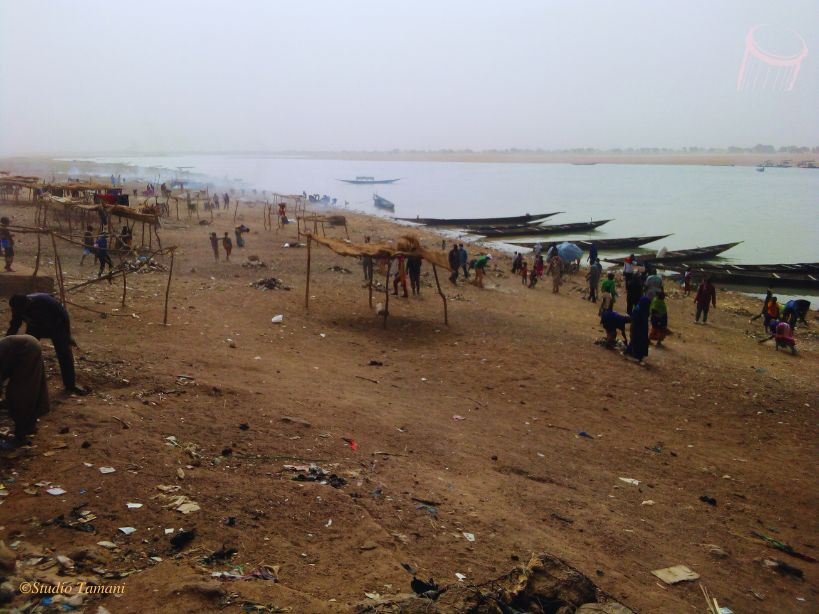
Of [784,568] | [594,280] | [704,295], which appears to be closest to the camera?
[784,568]

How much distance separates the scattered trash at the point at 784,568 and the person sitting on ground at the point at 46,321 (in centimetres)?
750

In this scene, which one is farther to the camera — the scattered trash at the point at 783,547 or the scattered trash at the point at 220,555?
the scattered trash at the point at 783,547

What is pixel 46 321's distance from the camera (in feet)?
20.1

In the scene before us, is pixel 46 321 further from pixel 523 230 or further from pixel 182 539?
pixel 523 230

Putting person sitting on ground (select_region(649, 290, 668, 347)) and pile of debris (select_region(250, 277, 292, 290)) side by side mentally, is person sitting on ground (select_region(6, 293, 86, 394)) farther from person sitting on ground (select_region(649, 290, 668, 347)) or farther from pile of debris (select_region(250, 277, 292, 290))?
person sitting on ground (select_region(649, 290, 668, 347))

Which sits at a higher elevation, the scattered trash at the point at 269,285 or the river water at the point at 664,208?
the river water at the point at 664,208

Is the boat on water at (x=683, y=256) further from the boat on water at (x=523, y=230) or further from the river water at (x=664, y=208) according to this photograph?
the boat on water at (x=523, y=230)

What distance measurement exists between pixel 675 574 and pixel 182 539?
Answer: 416cm

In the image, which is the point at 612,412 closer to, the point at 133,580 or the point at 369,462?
the point at 369,462

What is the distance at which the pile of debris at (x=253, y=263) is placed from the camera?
18484mm

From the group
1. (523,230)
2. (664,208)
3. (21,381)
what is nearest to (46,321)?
(21,381)

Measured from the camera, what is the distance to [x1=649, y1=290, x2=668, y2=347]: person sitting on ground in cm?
1256

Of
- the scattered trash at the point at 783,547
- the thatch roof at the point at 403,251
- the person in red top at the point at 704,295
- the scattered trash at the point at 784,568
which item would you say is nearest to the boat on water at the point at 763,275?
the person in red top at the point at 704,295

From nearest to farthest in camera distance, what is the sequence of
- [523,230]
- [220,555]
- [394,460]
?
[220,555] < [394,460] < [523,230]
